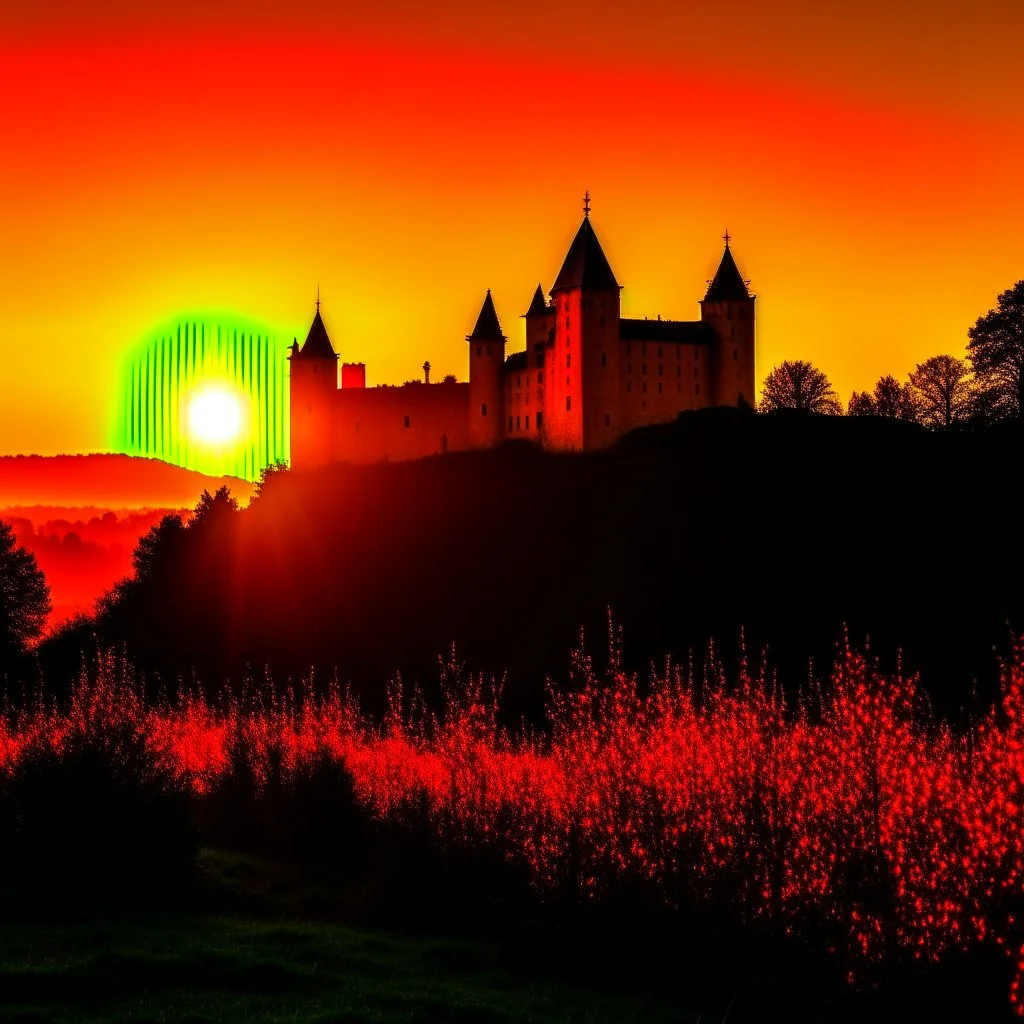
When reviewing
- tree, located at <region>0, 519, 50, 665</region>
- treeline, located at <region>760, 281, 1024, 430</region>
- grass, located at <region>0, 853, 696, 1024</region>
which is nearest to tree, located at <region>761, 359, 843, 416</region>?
treeline, located at <region>760, 281, 1024, 430</region>

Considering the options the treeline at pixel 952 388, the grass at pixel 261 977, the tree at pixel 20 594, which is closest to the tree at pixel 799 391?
the treeline at pixel 952 388

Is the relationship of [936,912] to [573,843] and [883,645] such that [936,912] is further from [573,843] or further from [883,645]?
[883,645]

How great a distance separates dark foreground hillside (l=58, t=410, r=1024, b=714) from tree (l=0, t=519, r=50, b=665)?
3.74 meters

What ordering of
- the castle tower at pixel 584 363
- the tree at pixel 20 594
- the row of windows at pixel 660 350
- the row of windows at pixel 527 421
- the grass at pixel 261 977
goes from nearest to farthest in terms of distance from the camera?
the grass at pixel 261 977, the tree at pixel 20 594, the castle tower at pixel 584 363, the row of windows at pixel 660 350, the row of windows at pixel 527 421

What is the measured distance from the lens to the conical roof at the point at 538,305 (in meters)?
Result: 97.6

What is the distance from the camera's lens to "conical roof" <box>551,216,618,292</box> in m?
92.2

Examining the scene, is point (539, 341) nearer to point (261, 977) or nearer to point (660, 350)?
point (660, 350)

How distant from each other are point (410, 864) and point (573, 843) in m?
4.02

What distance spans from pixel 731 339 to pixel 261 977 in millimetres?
76369

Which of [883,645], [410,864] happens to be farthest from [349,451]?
[410,864]

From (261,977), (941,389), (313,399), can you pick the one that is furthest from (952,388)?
(261,977)

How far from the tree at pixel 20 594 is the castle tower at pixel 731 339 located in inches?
1492

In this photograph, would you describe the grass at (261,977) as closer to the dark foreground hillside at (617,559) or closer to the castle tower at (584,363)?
the dark foreground hillside at (617,559)

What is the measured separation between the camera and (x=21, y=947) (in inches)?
883
